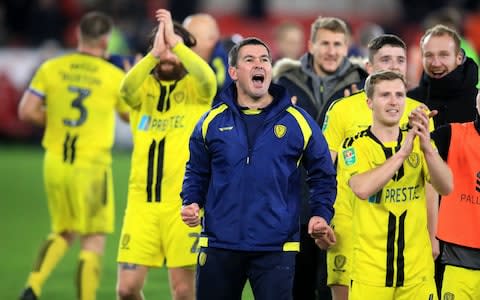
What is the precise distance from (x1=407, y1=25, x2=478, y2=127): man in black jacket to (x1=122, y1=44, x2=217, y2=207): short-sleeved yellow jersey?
1555 millimetres

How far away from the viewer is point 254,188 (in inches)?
320

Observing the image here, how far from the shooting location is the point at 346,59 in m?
10.2

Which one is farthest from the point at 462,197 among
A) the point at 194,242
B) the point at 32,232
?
the point at 32,232

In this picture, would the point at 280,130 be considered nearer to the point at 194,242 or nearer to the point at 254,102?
the point at 254,102

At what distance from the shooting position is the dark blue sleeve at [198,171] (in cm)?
830

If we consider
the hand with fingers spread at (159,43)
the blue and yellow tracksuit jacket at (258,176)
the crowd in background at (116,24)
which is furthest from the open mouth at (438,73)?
the crowd in background at (116,24)

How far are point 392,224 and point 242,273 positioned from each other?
0.96m

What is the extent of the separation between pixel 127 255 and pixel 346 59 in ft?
7.23

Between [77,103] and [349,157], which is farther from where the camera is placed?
[77,103]

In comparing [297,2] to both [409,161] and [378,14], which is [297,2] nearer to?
[378,14]

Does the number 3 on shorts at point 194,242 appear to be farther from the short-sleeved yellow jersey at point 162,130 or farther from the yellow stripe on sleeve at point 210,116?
the yellow stripe on sleeve at point 210,116

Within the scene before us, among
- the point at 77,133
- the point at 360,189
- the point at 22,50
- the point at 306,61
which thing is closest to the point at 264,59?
the point at 360,189

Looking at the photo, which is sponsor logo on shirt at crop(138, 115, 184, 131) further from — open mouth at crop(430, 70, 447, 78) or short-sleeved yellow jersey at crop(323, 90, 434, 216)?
open mouth at crop(430, 70, 447, 78)

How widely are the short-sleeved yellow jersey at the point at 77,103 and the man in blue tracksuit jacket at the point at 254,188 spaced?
12.3 ft
